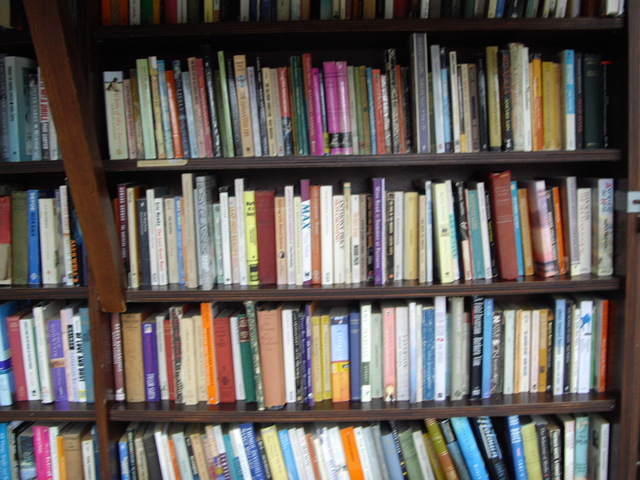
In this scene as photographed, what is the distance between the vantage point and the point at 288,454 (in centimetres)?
159

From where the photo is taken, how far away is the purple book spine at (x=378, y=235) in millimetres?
1522

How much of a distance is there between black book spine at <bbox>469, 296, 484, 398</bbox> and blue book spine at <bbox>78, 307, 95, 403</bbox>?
3.92 feet

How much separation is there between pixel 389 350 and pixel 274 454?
490 millimetres

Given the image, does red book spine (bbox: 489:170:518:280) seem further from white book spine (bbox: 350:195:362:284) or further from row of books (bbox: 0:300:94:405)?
row of books (bbox: 0:300:94:405)

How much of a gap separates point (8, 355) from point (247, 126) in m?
1.06

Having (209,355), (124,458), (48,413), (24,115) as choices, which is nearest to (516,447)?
(209,355)

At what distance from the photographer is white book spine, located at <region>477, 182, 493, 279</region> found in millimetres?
1537

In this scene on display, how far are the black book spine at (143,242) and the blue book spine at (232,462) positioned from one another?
564mm

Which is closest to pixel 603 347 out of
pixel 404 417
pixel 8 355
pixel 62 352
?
pixel 404 417

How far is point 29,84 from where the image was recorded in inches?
60.5

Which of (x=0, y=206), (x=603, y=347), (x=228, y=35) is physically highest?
(x=228, y=35)

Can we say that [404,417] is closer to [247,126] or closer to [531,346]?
[531,346]

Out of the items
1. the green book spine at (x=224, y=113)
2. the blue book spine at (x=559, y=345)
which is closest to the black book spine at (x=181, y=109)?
the green book spine at (x=224, y=113)

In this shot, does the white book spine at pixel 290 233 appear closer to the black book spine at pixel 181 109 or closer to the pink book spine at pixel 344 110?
the pink book spine at pixel 344 110
